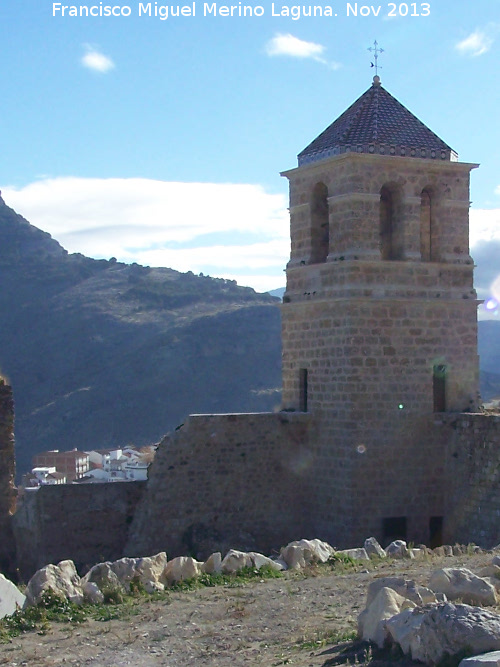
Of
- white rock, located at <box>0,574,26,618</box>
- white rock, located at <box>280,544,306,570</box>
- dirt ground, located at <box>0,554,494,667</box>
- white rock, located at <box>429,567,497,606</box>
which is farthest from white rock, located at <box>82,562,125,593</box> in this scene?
white rock, located at <box>429,567,497,606</box>

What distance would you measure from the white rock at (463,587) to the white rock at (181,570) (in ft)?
9.27

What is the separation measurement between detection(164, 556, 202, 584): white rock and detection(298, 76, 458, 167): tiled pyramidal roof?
698 cm

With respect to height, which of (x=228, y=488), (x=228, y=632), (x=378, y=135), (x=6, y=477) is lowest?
(x=228, y=632)

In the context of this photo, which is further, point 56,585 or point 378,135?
point 378,135

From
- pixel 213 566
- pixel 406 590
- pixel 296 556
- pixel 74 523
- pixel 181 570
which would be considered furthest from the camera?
pixel 74 523

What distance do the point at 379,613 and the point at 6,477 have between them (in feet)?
26.0

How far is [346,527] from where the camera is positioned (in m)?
14.1

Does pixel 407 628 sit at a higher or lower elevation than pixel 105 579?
higher

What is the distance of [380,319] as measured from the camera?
14.3m

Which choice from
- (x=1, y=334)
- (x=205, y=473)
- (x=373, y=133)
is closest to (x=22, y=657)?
(x=205, y=473)

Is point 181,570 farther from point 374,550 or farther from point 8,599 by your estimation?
Answer: point 374,550

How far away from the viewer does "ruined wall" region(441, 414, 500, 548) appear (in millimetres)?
13102

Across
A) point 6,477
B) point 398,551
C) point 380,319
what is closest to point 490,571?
point 398,551

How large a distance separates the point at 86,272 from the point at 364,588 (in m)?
86.9
